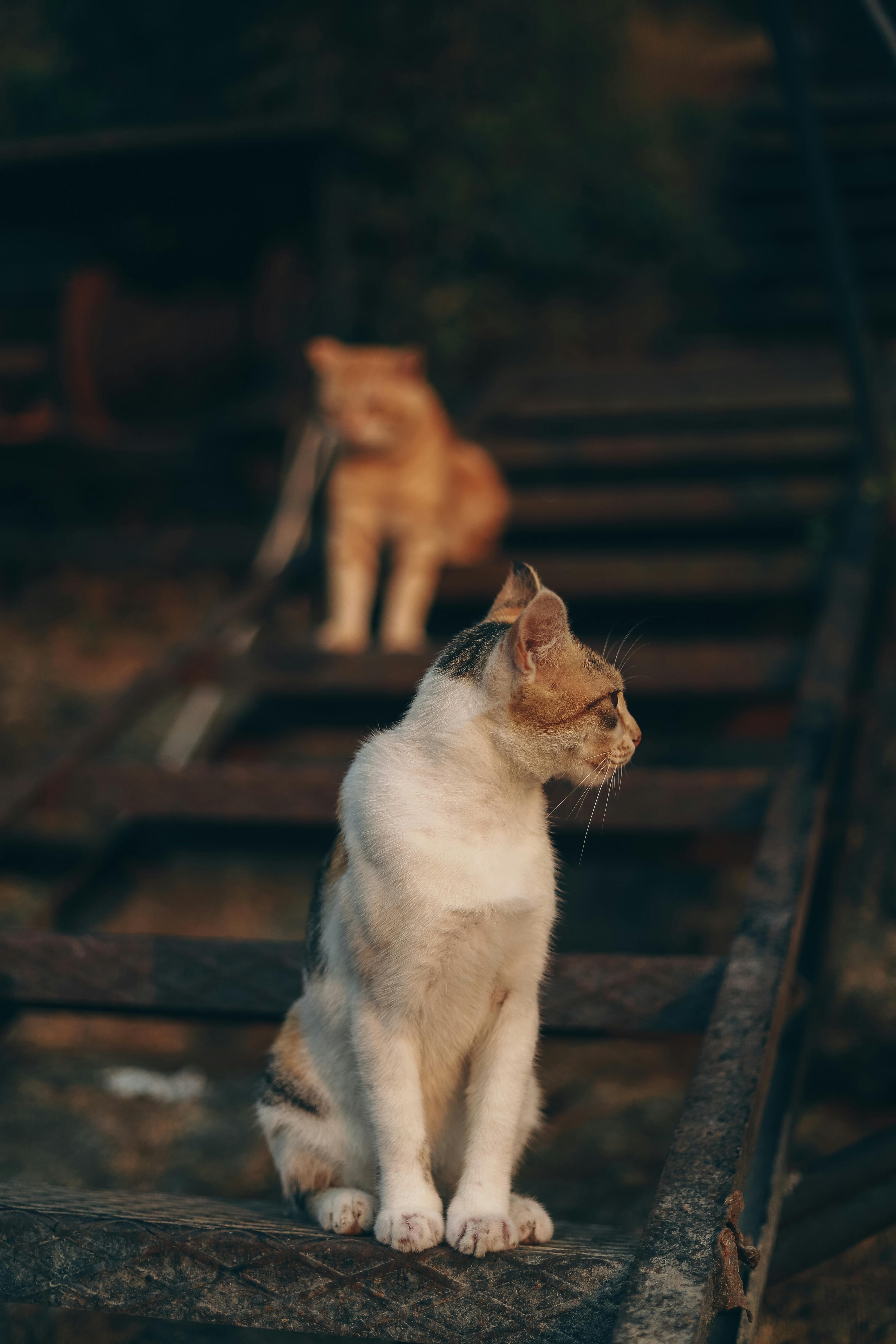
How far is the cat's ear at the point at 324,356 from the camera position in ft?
14.2

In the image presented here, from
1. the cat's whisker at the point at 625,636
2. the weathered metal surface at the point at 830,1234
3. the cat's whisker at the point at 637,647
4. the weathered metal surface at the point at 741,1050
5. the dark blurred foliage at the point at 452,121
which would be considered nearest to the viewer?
the weathered metal surface at the point at 741,1050

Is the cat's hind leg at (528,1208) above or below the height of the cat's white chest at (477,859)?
below

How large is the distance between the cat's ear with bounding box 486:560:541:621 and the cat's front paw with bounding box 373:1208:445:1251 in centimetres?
89

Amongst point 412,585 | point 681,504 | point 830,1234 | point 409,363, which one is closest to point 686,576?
point 681,504

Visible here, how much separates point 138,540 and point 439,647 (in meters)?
1.87

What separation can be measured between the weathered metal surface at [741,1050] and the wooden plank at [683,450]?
176cm

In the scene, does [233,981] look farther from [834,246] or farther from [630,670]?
[834,246]

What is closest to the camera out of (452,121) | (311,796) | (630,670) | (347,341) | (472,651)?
(472,651)

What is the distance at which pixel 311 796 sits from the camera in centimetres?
305

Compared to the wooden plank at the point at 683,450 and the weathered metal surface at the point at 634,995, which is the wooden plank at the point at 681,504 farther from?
the weathered metal surface at the point at 634,995

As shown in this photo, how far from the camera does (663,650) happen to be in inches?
143

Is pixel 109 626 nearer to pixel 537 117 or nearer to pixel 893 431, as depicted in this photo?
pixel 893 431

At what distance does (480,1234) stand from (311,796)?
1640 millimetres

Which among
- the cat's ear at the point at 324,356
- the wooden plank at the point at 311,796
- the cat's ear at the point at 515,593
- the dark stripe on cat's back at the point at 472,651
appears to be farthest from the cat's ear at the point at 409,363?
the dark stripe on cat's back at the point at 472,651
